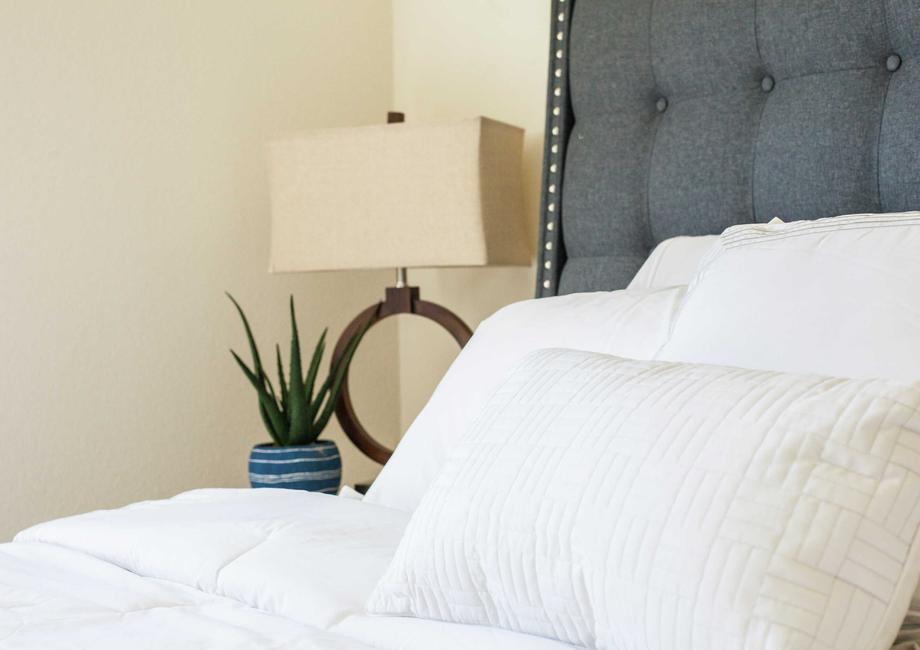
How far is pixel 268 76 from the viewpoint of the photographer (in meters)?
2.57

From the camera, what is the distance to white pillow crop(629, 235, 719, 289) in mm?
1622

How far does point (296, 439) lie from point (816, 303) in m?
1.26

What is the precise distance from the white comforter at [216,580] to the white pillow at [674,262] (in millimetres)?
529

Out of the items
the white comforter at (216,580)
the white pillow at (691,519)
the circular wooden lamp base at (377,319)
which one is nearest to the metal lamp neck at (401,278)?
the circular wooden lamp base at (377,319)

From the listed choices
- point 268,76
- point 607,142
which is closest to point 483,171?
point 607,142

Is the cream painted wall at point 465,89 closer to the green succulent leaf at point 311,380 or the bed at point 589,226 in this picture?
the bed at point 589,226

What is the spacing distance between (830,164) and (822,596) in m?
0.95

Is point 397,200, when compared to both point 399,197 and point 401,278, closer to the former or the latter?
point 399,197

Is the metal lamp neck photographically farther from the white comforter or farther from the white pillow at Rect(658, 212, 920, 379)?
the white pillow at Rect(658, 212, 920, 379)

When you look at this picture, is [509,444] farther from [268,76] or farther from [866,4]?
[268,76]

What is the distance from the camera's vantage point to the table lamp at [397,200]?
214 cm

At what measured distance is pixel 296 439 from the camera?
212cm

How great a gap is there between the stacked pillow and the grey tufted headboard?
0.42 meters

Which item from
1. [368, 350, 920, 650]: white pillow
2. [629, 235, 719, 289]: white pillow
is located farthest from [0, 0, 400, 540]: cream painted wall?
[368, 350, 920, 650]: white pillow
